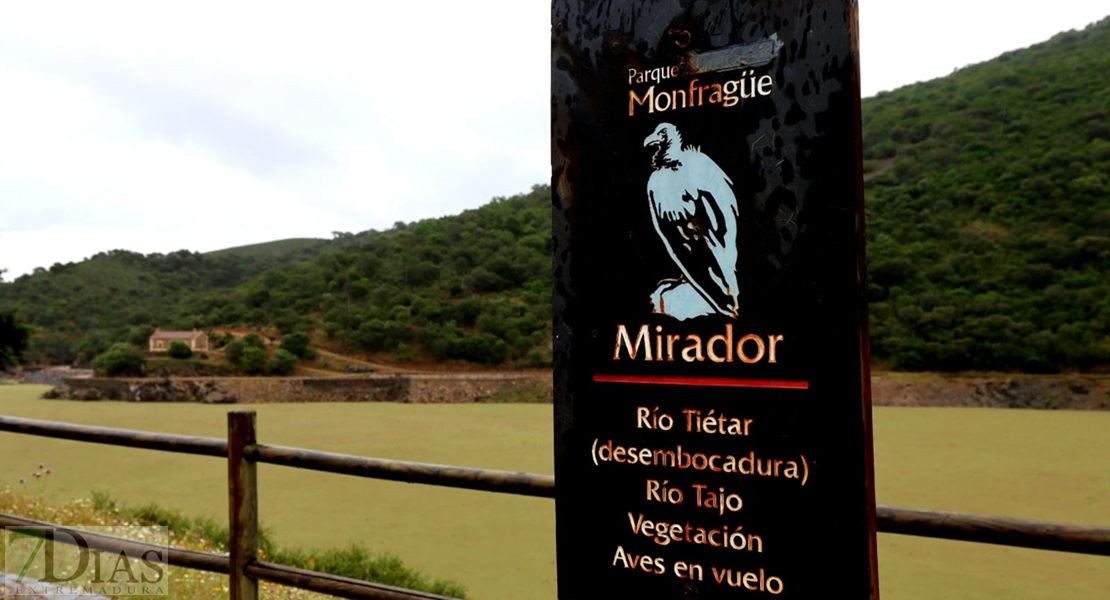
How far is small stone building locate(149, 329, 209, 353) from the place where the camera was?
17406 millimetres

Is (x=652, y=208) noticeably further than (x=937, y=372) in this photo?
No

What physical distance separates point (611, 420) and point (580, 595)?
9.7 inches

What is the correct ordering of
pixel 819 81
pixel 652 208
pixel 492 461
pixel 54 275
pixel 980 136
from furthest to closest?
pixel 54 275 < pixel 980 136 < pixel 492 461 < pixel 652 208 < pixel 819 81

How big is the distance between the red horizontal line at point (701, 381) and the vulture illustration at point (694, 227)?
8cm

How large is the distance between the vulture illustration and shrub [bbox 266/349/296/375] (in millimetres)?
16988

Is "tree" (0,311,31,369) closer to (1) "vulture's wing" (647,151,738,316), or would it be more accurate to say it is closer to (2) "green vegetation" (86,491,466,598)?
(2) "green vegetation" (86,491,466,598)

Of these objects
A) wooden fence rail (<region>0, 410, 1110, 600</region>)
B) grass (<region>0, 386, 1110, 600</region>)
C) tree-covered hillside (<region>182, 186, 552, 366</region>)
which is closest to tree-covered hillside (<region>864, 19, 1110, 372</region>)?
grass (<region>0, 386, 1110, 600</region>)

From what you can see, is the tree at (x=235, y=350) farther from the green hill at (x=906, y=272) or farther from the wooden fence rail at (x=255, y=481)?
the wooden fence rail at (x=255, y=481)

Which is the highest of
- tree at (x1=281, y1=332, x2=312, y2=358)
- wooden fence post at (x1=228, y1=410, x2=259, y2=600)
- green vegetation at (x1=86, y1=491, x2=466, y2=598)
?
wooden fence post at (x1=228, y1=410, x2=259, y2=600)

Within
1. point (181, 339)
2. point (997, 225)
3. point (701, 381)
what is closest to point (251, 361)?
point (181, 339)

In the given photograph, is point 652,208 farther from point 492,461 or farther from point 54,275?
point 54,275

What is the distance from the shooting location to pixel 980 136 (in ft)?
78.2

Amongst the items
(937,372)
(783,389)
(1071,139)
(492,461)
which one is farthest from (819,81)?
(1071,139)

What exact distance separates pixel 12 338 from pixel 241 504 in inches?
370
